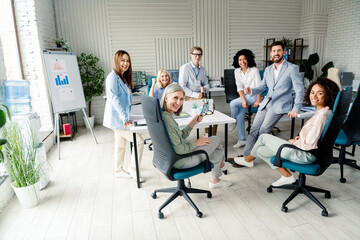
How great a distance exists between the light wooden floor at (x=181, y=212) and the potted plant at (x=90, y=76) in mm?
2770

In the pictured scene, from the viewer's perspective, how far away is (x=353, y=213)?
2414mm

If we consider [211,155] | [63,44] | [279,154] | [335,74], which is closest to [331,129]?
[279,154]

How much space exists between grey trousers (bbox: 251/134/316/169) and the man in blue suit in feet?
2.08

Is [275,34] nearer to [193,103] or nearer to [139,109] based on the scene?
[193,103]

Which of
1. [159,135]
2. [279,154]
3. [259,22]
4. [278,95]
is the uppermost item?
[259,22]

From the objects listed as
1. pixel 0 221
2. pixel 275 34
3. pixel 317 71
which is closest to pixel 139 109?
pixel 0 221

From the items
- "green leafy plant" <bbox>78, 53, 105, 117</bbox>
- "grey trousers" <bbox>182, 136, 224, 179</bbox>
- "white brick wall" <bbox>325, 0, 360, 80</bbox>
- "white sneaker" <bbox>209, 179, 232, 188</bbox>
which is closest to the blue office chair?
"grey trousers" <bbox>182, 136, 224, 179</bbox>

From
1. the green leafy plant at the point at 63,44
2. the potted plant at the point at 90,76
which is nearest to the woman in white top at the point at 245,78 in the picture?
the potted plant at the point at 90,76

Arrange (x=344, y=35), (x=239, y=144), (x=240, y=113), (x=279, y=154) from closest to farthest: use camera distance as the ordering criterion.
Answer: (x=279, y=154) → (x=239, y=144) → (x=240, y=113) → (x=344, y=35)

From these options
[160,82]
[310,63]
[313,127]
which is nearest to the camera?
[313,127]

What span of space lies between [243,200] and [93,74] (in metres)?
4.81

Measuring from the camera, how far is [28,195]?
2643mm

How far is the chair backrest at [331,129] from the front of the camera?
2086 millimetres

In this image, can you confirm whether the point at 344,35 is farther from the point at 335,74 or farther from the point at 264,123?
the point at 264,123
